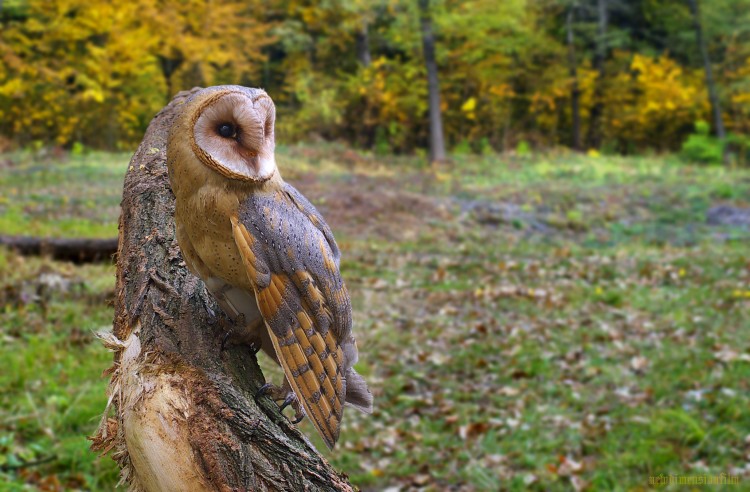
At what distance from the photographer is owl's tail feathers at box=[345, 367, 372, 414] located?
90.4 inches

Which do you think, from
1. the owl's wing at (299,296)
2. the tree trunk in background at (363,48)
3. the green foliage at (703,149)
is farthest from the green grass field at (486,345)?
the green foliage at (703,149)

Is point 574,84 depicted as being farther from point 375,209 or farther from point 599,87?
point 375,209

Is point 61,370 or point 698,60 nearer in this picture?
point 61,370

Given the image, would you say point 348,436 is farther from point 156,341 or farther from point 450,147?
point 450,147

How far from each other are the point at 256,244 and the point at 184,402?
49cm

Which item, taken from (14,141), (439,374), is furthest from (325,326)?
(14,141)

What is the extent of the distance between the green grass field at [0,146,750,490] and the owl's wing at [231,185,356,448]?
1887mm

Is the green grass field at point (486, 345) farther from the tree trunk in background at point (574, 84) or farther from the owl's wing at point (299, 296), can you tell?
the tree trunk in background at point (574, 84)

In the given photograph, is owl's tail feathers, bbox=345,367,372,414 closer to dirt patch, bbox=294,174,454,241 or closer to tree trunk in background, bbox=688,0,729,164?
dirt patch, bbox=294,174,454,241

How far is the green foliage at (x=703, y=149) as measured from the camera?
23.0m

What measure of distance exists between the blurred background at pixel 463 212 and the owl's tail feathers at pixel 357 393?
1048mm

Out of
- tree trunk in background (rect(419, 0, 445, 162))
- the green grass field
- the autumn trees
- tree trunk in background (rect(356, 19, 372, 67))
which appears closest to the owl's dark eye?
the green grass field

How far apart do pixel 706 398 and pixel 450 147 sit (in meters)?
19.9

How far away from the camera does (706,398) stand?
554 cm
